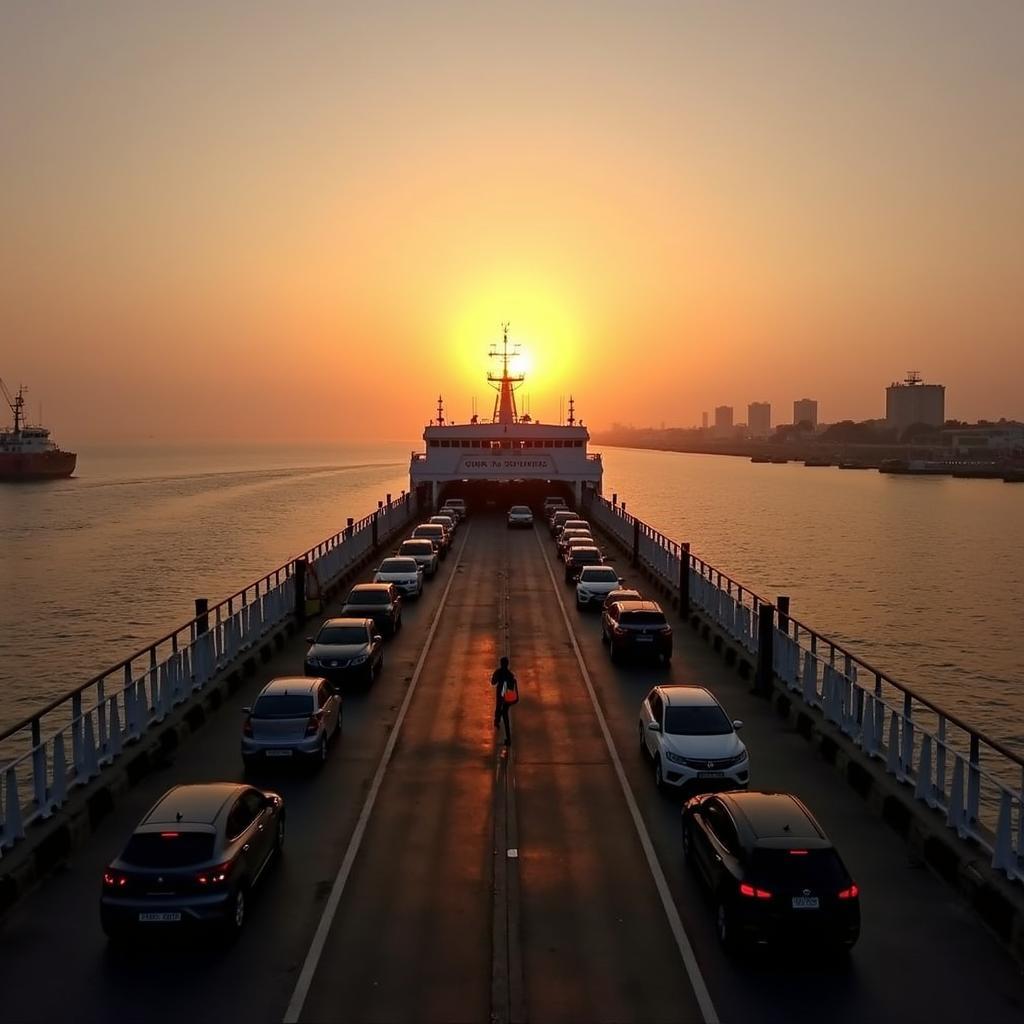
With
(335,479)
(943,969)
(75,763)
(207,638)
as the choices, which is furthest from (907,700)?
(335,479)

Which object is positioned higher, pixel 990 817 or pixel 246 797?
pixel 246 797

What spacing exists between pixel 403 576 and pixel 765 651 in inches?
608

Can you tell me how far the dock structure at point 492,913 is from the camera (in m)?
9.19

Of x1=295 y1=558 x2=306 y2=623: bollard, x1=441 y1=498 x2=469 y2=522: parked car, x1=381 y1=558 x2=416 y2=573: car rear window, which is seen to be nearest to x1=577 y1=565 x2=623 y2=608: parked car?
x1=381 y1=558 x2=416 y2=573: car rear window

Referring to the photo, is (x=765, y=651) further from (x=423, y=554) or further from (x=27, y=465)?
(x=27, y=465)

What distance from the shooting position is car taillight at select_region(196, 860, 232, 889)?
9789mm

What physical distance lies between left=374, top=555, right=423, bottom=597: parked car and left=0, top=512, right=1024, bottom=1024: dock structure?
45.8 feet

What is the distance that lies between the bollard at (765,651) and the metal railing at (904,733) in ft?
0.32

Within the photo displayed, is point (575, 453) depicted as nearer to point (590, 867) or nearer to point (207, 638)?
point (207, 638)

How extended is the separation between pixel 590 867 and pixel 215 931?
15.7 ft

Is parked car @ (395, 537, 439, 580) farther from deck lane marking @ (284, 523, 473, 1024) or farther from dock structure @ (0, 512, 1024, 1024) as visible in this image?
dock structure @ (0, 512, 1024, 1024)

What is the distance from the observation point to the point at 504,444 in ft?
228

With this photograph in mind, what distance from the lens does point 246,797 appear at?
1119 cm

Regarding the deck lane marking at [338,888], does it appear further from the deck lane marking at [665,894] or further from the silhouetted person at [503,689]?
the deck lane marking at [665,894]
